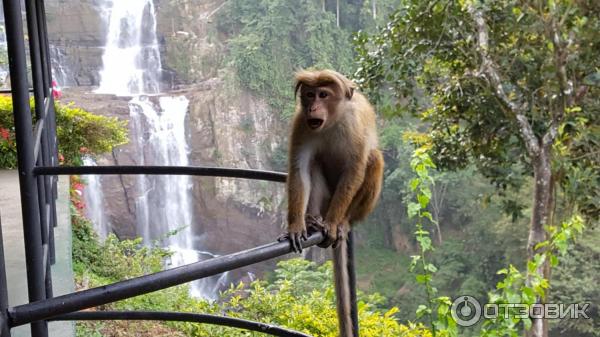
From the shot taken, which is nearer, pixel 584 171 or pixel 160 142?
pixel 584 171

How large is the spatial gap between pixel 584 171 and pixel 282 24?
14.1 m

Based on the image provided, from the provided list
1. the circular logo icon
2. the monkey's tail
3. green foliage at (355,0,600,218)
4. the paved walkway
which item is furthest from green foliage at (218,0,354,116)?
the monkey's tail

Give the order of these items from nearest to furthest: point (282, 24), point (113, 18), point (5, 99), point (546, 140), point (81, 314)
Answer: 1. point (81, 314)
2. point (546, 140)
3. point (5, 99)
4. point (282, 24)
5. point (113, 18)

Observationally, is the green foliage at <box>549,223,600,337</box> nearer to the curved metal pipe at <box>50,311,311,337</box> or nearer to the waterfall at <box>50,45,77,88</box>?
Answer: the curved metal pipe at <box>50,311,311,337</box>

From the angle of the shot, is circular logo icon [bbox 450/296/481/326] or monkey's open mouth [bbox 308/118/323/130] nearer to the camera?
monkey's open mouth [bbox 308/118/323/130]

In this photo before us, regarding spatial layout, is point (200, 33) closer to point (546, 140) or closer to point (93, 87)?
point (93, 87)

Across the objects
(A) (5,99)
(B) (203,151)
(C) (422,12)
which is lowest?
(B) (203,151)

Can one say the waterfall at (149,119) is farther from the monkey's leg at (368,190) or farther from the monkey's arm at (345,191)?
the monkey's arm at (345,191)

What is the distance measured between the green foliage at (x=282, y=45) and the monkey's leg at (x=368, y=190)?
16.5 metres

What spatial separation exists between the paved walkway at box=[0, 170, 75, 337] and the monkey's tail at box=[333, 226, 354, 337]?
121 cm

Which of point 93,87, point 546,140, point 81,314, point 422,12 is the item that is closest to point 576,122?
point 546,140

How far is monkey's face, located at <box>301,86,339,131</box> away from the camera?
223cm

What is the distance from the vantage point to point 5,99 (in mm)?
7613

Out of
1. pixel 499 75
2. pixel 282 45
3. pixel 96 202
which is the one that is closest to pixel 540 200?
pixel 499 75
